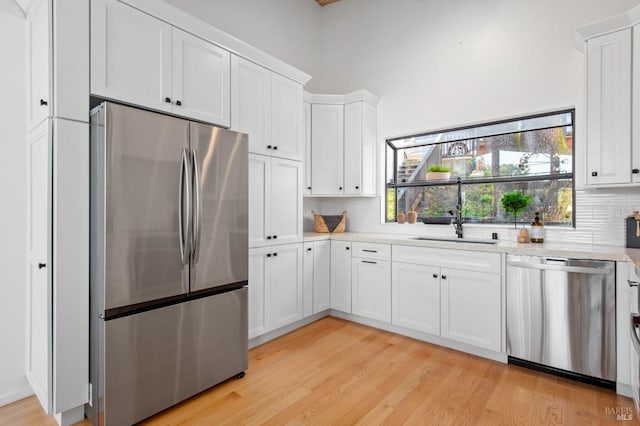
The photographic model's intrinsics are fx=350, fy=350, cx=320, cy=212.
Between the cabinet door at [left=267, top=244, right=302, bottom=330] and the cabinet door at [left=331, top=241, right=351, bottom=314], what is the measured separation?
486 millimetres

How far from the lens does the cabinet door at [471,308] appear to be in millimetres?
2762

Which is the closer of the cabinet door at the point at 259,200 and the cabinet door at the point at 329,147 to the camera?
the cabinet door at the point at 259,200

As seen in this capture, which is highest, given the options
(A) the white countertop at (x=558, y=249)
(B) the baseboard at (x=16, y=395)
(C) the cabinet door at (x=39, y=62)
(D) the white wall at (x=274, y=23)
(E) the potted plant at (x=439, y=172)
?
(D) the white wall at (x=274, y=23)

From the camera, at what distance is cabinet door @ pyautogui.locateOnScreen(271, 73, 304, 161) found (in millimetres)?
3145

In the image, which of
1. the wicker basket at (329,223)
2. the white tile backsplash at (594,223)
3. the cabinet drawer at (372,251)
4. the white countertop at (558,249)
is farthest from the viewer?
the wicker basket at (329,223)

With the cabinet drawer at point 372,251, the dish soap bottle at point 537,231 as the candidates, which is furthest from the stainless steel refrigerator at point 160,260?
the dish soap bottle at point 537,231

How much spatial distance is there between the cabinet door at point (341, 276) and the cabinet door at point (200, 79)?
5.67ft

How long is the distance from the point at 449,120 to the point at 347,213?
1612mm

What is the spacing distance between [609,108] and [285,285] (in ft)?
9.39

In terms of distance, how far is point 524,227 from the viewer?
10.2 feet

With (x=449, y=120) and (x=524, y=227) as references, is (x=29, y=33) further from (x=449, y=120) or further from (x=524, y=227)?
(x=524, y=227)

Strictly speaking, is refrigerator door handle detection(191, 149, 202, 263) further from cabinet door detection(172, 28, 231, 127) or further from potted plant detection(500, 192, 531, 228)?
potted plant detection(500, 192, 531, 228)

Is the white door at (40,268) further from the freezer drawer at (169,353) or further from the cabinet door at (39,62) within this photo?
the freezer drawer at (169,353)

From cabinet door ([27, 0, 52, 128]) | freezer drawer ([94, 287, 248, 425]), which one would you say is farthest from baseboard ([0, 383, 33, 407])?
cabinet door ([27, 0, 52, 128])
